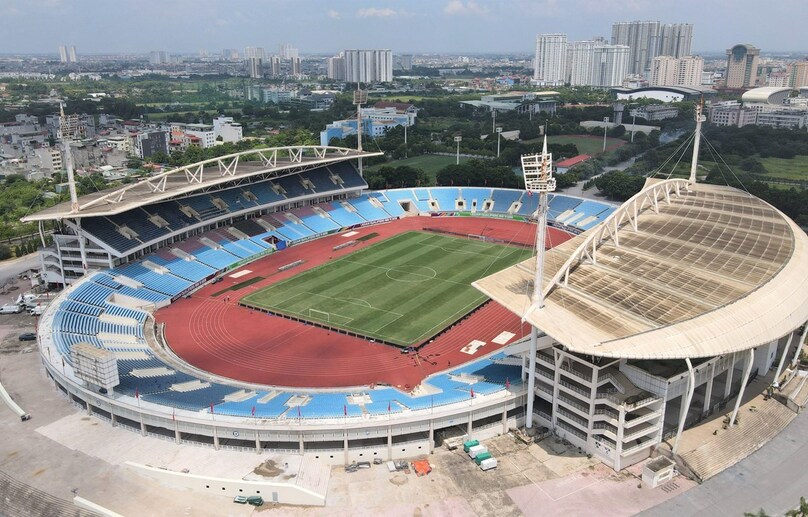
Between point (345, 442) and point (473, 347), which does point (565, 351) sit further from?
point (345, 442)

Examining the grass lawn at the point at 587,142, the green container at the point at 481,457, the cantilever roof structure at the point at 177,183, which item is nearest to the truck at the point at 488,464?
the green container at the point at 481,457

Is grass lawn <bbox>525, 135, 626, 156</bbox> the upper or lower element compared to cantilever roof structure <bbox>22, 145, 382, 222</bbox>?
lower

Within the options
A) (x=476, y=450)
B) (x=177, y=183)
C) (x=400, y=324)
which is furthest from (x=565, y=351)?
(x=177, y=183)

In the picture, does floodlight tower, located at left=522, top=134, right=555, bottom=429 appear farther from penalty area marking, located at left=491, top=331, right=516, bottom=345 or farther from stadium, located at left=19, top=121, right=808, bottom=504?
penalty area marking, located at left=491, top=331, right=516, bottom=345

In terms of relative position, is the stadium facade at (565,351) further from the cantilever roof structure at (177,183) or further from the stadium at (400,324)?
the cantilever roof structure at (177,183)

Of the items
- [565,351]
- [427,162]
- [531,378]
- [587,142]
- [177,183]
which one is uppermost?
[177,183]

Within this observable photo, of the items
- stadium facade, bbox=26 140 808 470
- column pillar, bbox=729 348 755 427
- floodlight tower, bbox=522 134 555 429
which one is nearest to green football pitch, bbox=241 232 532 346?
stadium facade, bbox=26 140 808 470
